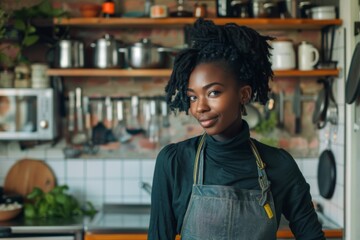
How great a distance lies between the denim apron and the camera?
1345 mm

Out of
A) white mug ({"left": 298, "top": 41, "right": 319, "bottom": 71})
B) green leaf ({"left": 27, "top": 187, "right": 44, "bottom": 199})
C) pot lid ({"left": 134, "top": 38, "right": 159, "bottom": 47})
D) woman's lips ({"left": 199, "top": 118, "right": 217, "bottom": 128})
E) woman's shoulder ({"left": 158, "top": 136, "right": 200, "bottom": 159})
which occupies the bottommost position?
green leaf ({"left": 27, "top": 187, "right": 44, "bottom": 199})

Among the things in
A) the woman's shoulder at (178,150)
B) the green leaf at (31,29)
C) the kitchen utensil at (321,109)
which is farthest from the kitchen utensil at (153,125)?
the woman's shoulder at (178,150)

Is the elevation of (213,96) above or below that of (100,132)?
above

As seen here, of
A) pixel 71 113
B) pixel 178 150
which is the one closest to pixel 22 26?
pixel 71 113

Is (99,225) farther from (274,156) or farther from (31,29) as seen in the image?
(274,156)

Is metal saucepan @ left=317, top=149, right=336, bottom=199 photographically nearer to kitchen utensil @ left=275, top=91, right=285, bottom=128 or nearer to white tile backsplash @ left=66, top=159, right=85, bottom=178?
kitchen utensil @ left=275, top=91, right=285, bottom=128

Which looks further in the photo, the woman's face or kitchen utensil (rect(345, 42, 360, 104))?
kitchen utensil (rect(345, 42, 360, 104))

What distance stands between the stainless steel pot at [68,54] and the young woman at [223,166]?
1897 mm

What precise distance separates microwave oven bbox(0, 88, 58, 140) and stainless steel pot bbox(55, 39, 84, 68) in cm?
17

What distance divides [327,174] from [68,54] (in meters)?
1.61

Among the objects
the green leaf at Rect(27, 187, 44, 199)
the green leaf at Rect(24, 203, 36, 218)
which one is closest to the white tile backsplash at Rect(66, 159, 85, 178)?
the green leaf at Rect(27, 187, 44, 199)

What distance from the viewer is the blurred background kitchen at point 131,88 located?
3.17 m

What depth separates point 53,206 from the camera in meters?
3.19

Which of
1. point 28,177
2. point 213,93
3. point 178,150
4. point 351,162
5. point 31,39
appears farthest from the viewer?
point 28,177
